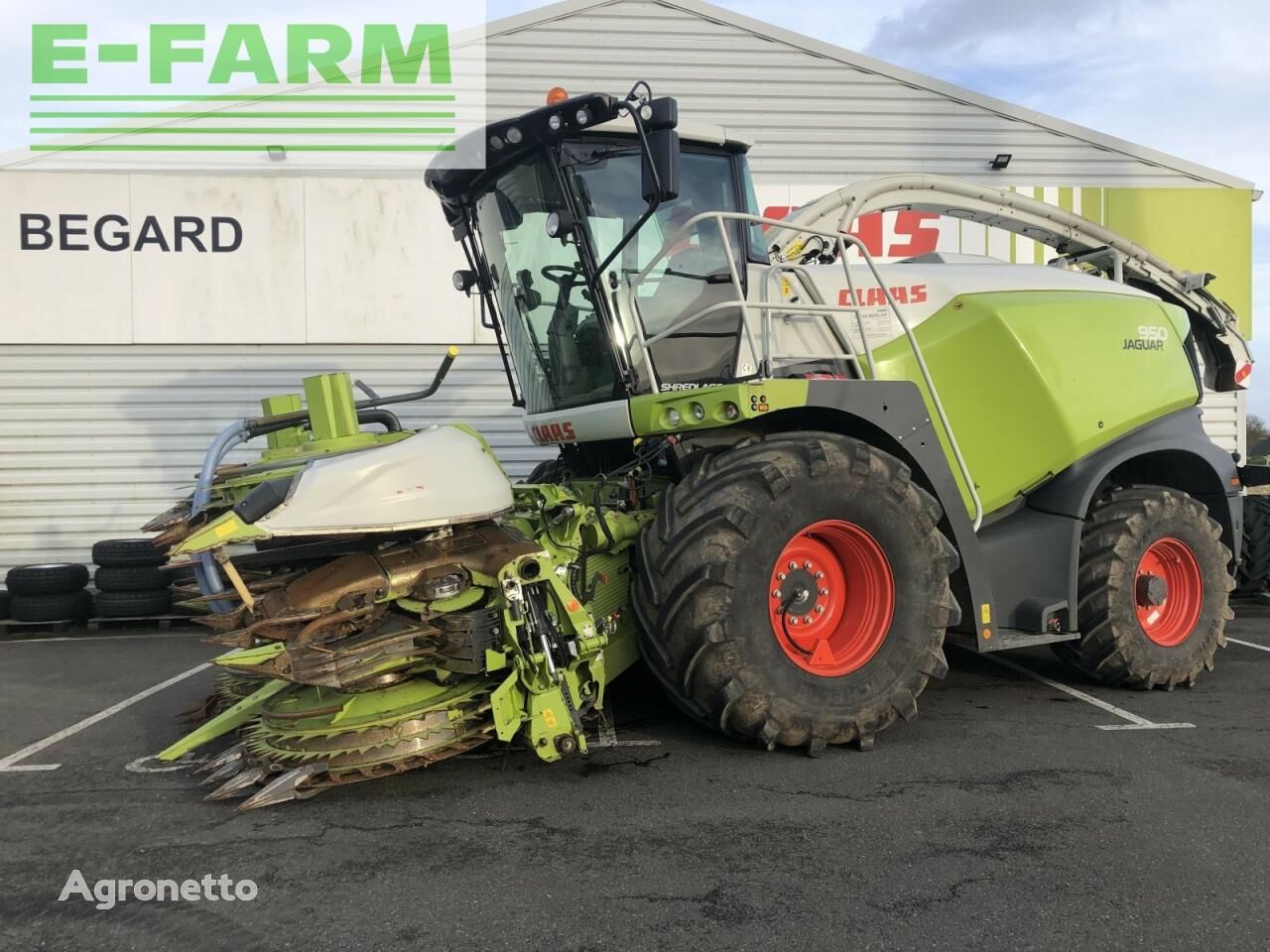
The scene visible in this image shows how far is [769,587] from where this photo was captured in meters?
3.97

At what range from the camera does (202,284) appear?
9227mm

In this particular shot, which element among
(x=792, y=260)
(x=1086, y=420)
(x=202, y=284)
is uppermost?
(x=202, y=284)

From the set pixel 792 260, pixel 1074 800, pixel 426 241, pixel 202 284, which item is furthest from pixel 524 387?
pixel 202 284

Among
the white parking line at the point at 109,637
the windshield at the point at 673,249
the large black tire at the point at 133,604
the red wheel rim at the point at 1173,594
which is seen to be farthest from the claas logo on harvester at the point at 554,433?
the large black tire at the point at 133,604

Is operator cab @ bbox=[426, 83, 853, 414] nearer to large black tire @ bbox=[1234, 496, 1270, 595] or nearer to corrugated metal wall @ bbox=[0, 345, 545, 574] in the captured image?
corrugated metal wall @ bbox=[0, 345, 545, 574]

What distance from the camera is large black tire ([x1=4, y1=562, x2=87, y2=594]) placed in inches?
320

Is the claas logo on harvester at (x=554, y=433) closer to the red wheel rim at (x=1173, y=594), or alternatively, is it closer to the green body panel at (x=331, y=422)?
the green body panel at (x=331, y=422)

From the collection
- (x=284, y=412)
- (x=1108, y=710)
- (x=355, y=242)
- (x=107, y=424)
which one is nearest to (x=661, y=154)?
(x=284, y=412)

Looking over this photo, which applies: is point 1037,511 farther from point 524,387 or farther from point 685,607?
point 524,387

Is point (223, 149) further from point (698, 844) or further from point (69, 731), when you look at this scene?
point (698, 844)

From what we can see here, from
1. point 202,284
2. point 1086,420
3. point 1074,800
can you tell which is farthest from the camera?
point 202,284

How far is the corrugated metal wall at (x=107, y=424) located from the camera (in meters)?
9.20

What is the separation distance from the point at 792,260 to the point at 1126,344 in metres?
2.16

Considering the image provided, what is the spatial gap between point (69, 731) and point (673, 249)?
410cm
